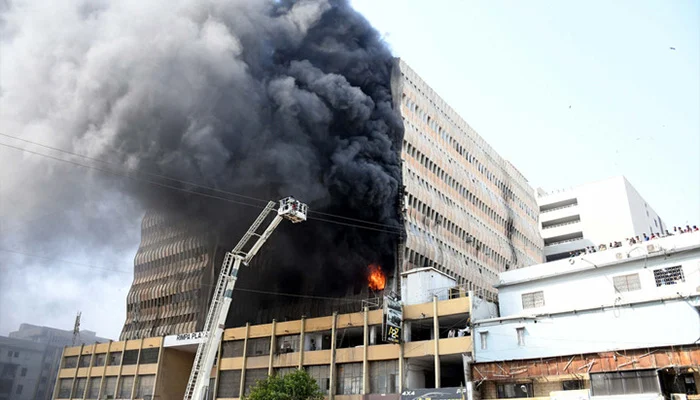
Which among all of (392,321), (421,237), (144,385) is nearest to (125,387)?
(144,385)

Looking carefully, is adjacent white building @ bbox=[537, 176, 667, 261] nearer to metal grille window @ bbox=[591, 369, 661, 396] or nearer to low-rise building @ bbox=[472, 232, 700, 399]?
low-rise building @ bbox=[472, 232, 700, 399]

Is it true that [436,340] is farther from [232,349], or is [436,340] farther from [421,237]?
[232,349]

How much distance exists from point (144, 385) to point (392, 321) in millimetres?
27866

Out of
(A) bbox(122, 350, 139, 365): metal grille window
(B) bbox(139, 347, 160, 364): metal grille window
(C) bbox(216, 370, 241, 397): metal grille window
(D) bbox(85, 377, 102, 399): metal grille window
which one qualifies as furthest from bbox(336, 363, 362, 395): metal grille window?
(D) bbox(85, 377, 102, 399): metal grille window

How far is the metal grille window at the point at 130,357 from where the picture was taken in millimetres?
55453

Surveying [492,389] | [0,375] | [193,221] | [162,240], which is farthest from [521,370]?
[0,375]

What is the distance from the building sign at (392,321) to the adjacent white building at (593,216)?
52612 millimetres

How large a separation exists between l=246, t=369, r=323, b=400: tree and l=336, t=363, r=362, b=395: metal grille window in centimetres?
355

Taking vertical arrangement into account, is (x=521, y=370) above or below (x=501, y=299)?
below

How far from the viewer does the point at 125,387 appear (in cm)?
5466

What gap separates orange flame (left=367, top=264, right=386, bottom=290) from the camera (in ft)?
164

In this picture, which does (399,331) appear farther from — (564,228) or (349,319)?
(564,228)

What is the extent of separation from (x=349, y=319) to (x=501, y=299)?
1150cm

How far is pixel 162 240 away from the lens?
7531 cm
